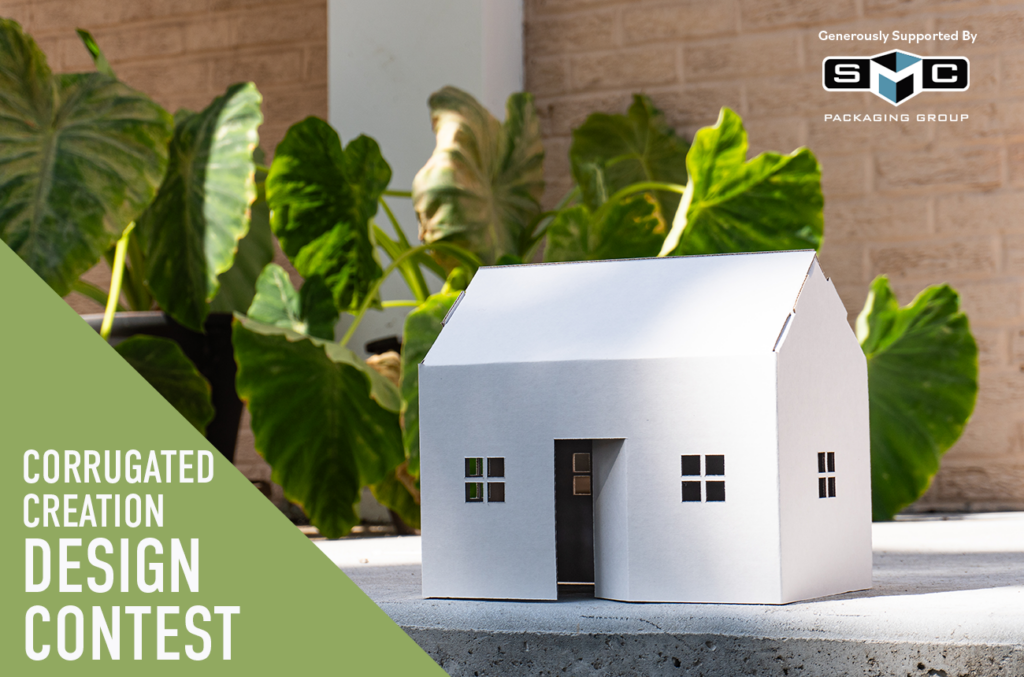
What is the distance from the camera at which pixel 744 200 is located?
1.50 m

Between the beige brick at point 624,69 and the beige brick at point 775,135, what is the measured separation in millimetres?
236

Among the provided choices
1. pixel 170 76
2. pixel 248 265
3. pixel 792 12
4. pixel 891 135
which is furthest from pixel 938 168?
pixel 170 76

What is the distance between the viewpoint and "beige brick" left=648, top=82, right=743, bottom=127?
7.74 feet

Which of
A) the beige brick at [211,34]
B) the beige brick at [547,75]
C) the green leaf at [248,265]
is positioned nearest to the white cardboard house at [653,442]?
the green leaf at [248,265]

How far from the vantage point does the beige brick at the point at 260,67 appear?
2.78m

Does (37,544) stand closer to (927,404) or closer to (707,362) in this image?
(707,362)

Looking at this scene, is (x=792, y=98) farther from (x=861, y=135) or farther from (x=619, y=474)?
(x=619, y=474)

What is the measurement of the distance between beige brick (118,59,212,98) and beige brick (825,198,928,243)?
1753 millimetres

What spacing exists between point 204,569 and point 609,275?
403 millimetres

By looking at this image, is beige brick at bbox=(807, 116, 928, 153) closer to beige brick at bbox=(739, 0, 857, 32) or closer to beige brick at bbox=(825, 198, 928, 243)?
beige brick at bbox=(825, 198, 928, 243)

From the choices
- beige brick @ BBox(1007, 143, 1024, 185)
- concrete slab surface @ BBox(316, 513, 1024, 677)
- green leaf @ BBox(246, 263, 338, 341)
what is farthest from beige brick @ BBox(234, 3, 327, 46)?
concrete slab surface @ BBox(316, 513, 1024, 677)

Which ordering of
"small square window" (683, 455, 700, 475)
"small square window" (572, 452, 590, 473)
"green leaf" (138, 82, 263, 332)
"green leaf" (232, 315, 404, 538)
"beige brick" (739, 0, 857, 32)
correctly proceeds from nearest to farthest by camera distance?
"small square window" (683, 455, 700, 475)
"small square window" (572, 452, 590, 473)
"green leaf" (232, 315, 404, 538)
"green leaf" (138, 82, 263, 332)
"beige brick" (739, 0, 857, 32)

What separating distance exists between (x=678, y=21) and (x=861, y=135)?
505 millimetres

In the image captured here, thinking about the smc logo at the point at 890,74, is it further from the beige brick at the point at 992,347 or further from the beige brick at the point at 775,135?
the beige brick at the point at 992,347
